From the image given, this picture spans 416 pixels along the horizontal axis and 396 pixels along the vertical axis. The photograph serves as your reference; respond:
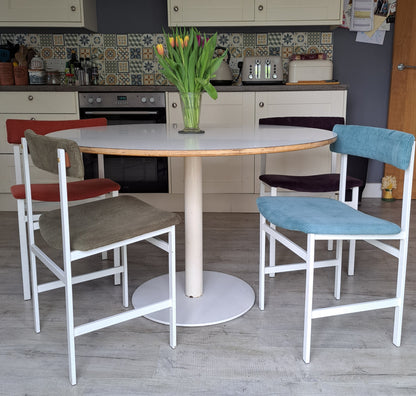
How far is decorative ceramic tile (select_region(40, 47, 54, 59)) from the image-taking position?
155 inches

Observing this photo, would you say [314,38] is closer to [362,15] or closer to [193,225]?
[362,15]

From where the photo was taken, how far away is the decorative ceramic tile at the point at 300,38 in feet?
Answer: 12.7

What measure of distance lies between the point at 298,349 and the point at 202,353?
341 millimetres

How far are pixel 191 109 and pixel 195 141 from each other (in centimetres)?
28

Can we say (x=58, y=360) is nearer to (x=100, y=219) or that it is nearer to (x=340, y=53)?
(x=100, y=219)

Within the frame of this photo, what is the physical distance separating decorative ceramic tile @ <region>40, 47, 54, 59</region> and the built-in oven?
763mm

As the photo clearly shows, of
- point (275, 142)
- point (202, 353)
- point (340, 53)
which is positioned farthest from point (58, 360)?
point (340, 53)

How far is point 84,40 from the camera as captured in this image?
12.9 feet

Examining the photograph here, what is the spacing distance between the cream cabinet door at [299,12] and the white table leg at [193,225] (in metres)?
1.99

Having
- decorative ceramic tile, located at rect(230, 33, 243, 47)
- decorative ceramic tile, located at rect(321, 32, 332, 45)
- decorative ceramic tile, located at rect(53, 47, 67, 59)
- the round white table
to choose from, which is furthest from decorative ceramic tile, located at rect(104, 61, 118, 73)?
the round white table

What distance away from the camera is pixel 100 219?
63.9 inches

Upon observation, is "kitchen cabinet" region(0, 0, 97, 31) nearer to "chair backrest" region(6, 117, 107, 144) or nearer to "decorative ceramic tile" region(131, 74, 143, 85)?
"decorative ceramic tile" region(131, 74, 143, 85)

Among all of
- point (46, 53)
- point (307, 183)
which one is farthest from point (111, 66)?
point (307, 183)

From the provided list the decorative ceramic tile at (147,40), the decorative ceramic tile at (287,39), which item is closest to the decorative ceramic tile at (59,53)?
the decorative ceramic tile at (147,40)
